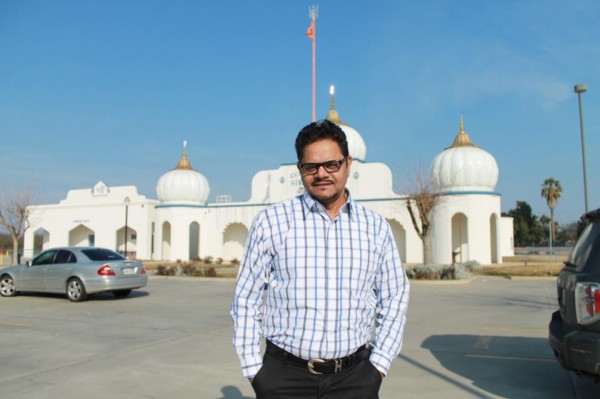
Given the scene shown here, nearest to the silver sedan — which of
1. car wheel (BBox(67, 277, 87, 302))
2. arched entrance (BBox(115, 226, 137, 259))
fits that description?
car wheel (BBox(67, 277, 87, 302))

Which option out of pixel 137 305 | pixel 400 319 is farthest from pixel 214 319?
pixel 400 319

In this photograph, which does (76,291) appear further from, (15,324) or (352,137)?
(352,137)

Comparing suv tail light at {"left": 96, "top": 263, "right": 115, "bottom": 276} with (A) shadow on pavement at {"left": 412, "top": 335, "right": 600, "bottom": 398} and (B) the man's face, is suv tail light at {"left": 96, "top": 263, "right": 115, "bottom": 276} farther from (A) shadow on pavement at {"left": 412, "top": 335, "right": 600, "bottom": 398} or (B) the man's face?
(B) the man's face

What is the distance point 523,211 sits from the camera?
7212 cm

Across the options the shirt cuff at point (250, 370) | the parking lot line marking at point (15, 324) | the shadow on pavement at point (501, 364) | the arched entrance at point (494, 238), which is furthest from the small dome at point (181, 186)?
the shirt cuff at point (250, 370)

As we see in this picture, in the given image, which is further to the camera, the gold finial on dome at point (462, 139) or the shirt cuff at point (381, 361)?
the gold finial on dome at point (462, 139)

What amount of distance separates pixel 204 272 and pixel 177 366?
16.9m

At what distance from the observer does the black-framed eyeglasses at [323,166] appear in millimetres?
2551

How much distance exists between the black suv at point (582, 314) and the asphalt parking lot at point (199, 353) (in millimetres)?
977

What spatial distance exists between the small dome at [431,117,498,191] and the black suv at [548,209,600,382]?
26.5 meters

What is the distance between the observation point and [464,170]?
31.4 m

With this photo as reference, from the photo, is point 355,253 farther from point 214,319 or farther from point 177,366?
point 214,319

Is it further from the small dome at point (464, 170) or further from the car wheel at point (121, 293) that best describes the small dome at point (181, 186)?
the car wheel at point (121, 293)

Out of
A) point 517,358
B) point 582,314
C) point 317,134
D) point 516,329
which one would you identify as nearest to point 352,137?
point 516,329
